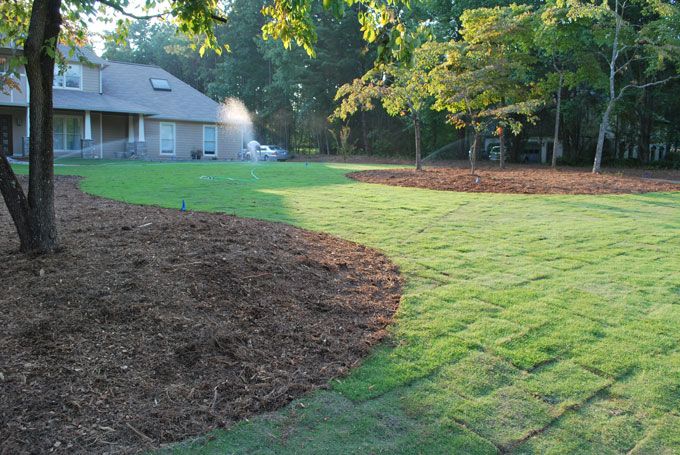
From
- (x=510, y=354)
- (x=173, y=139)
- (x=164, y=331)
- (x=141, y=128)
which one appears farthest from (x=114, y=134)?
(x=510, y=354)

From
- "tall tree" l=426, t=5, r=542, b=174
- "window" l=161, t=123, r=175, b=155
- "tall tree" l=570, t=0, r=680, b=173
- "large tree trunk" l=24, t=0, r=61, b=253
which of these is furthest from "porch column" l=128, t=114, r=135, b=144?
"large tree trunk" l=24, t=0, r=61, b=253

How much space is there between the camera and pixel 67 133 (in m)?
26.1

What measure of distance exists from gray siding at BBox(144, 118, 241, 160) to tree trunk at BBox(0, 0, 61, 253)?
24891 mm

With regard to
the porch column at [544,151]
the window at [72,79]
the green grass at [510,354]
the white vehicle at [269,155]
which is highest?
the window at [72,79]

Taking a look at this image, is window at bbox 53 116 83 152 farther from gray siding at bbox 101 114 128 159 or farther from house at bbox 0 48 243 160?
gray siding at bbox 101 114 128 159

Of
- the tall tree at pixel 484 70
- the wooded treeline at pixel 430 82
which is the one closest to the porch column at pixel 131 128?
the wooded treeline at pixel 430 82

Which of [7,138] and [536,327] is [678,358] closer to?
[536,327]

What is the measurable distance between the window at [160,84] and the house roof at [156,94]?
16cm

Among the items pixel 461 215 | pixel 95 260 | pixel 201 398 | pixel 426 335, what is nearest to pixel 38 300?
pixel 95 260

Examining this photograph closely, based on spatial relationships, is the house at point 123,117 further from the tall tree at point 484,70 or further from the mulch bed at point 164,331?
the mulch bed at point 164,331

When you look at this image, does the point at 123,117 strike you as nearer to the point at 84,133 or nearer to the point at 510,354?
the point at 84,133

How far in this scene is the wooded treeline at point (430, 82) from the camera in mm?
18141

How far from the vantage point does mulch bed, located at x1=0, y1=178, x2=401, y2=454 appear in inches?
104

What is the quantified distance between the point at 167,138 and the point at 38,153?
85.3 ft
